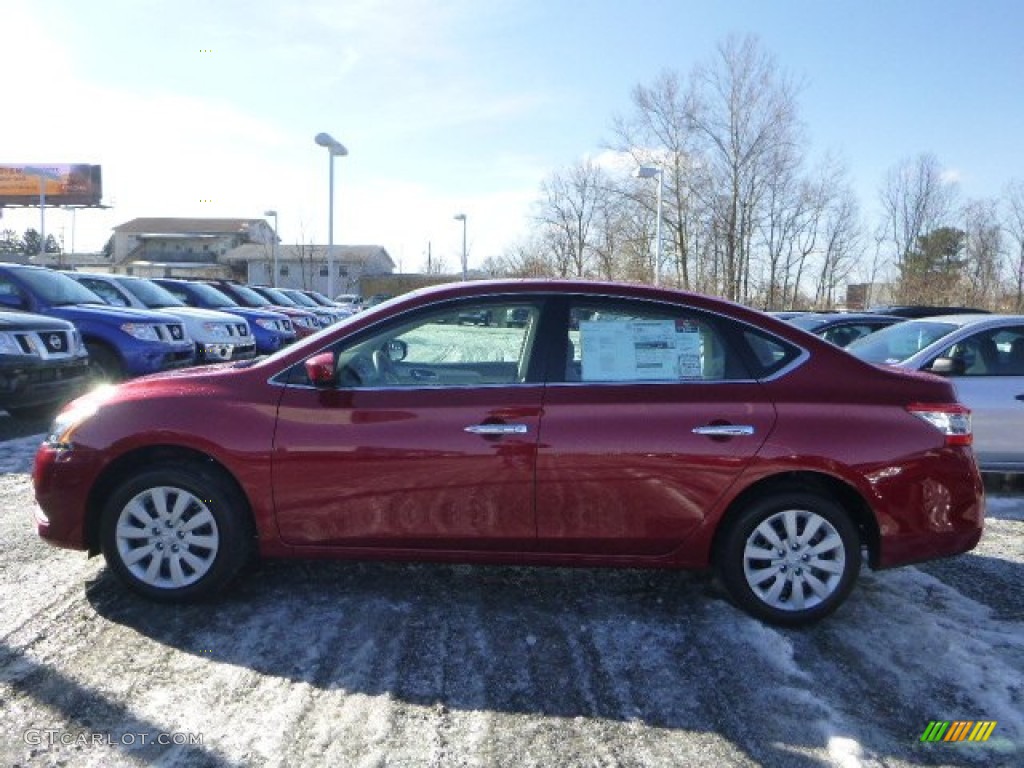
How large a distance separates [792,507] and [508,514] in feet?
4.46

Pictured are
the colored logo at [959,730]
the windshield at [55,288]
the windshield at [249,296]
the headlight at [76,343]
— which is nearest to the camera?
the colored logo at [959,730]

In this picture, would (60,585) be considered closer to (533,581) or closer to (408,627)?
(408,627)

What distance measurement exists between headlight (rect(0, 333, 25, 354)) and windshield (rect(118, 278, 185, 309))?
5156mm

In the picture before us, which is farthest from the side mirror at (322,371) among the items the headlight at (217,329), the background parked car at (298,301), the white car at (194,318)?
the background parked car at (298,301)

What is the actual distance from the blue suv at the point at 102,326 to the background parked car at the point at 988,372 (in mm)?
7952

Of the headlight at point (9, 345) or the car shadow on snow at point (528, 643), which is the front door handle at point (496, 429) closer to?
the car shadow on snow at point (528, 643)

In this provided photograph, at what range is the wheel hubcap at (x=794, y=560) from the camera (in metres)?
3.67

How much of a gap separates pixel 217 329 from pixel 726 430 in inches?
377

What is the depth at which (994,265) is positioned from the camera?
34.2 metres

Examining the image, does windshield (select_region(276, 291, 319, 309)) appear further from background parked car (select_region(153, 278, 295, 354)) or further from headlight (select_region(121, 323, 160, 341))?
headlight (select_region(121, 323, 160, 341))

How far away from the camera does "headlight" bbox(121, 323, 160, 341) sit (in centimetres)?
923

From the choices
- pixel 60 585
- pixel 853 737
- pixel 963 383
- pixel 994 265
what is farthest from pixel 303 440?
pixel 994 265

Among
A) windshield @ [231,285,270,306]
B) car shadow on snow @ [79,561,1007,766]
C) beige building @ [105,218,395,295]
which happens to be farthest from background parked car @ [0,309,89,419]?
beige building @ [105,218,395,295]

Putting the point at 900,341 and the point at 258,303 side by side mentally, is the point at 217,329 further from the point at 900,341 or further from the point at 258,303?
the point at 900,341
